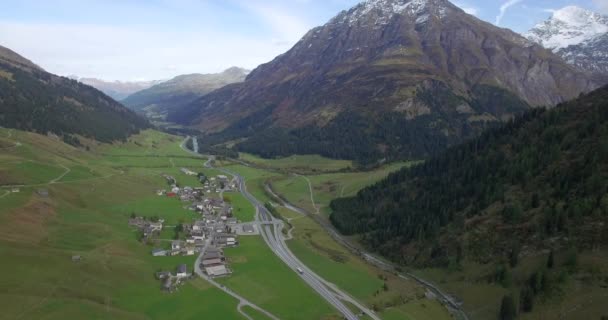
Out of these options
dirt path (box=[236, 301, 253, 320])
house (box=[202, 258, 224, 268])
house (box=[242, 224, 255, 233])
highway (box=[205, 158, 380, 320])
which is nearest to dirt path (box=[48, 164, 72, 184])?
house (box=[242, 224, 255, 233])

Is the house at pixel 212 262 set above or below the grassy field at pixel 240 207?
below

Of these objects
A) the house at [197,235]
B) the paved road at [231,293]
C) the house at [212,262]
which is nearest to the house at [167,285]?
the paved road at [231,293]

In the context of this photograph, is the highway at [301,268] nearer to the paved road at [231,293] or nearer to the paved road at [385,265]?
the paved road at [231,293]

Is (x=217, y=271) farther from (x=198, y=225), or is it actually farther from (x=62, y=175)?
(x=62, y=175)

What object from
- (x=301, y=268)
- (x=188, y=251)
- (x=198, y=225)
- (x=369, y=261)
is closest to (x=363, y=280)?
(x=301, y=268)

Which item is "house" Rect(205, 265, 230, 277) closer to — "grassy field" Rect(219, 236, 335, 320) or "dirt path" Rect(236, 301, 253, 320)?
"grassy field" Rect(219, 236, 335, 320)

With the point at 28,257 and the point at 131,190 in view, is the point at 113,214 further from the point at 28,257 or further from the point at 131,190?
the point at 28,257
